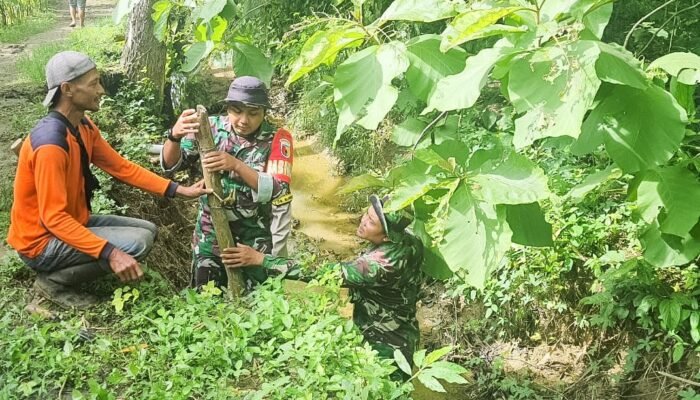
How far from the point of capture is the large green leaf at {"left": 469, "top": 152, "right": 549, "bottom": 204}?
125cm

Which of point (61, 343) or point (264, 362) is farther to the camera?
point (61, 343)

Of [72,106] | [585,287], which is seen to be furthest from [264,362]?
[585,287]

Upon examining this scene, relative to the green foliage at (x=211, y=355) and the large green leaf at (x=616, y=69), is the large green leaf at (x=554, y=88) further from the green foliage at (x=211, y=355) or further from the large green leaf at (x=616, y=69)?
the green foliage at (x=211, y=355)

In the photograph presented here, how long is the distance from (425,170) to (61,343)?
2.48 meters

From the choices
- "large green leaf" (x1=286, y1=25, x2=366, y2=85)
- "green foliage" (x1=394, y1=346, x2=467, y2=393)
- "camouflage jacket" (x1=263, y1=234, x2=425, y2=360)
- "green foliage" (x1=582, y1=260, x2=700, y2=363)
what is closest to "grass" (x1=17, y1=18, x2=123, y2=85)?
"camouflage jacket" (x1=263, y1=234, x2=425, y2=360)

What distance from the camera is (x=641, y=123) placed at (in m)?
1.34

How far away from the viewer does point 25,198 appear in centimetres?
358

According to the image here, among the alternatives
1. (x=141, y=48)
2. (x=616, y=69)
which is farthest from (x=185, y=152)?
(x=141, y=48)

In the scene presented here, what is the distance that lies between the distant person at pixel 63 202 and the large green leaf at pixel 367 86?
258 cm

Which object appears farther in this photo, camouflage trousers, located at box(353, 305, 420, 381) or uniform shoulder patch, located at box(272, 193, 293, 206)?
uniform shoulder patch, located at box(272, 193, 293, 206)

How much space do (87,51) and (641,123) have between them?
357 inches

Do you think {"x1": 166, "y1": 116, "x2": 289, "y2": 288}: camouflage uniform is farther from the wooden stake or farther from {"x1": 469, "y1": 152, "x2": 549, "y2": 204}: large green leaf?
{"x1": 469, "y1": 152, "x2": 549, "y2": 204}: large green leaf

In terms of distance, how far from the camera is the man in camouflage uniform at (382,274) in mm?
3438

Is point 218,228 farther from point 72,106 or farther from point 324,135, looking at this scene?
point 324,135
